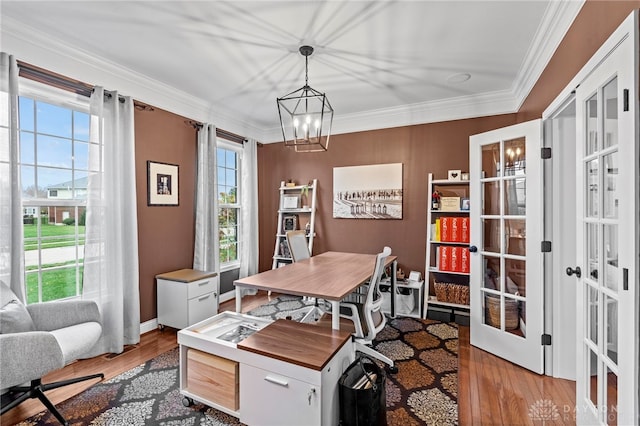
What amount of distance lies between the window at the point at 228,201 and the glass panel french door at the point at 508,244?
3.21m

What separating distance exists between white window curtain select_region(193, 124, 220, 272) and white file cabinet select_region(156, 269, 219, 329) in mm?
408

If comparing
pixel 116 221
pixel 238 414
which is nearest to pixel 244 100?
pixel 116 221

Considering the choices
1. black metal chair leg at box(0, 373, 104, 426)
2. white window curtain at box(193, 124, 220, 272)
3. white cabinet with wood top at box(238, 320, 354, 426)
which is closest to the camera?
white cabinet with wood top at box(238, 320, 354, 426)

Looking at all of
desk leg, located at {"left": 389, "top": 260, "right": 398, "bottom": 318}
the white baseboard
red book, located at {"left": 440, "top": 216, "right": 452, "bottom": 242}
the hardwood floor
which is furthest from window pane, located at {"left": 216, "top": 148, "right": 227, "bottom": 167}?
red book, located at {"left": 440, "top": 216, "right": 452, "bottom": 242}

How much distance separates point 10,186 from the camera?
212 cm

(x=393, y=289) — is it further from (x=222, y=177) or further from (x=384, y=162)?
(x=222, y=177)

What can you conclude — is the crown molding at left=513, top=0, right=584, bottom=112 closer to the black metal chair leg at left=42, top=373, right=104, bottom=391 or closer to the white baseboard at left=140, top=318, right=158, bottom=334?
the black metal chair leg at left=42, top=373, right=104, bottom=391

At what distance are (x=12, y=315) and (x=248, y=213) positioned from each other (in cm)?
284

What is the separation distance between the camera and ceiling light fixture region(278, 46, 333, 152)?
2498 mm

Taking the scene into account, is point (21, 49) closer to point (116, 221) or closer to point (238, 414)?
point (116, 221)

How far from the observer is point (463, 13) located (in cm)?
207

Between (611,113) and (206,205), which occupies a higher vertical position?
(611,113)

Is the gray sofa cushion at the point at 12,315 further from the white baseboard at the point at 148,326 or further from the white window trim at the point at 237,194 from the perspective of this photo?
the white window trim at the point at 237,194

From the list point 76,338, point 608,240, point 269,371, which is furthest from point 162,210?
point 608,240
